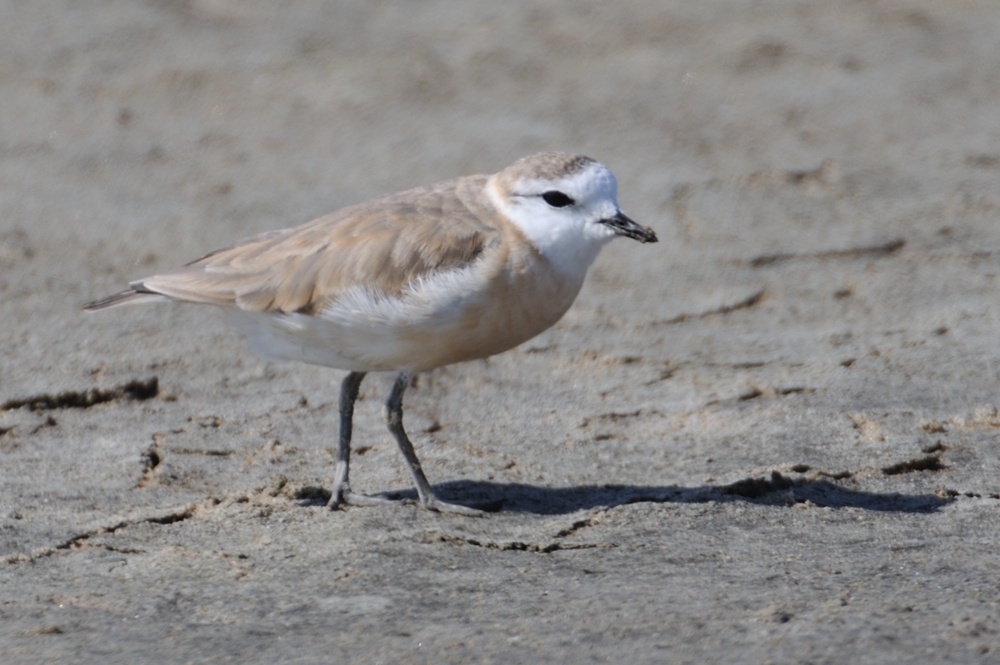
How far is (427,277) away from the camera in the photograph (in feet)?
13.9

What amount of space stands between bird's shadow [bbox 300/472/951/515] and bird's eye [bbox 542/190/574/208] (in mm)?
1050

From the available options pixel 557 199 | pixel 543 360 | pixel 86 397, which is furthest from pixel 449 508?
pixel 86 397

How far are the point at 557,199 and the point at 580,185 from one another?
96 mm

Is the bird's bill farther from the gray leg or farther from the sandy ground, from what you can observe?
the gray leg

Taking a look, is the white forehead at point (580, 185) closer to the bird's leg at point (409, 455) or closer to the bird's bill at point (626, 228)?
the bird's bill at point (626, 228)

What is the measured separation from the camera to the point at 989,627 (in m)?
3.02

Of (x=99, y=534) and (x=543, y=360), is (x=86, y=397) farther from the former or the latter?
(x=543, y=360)

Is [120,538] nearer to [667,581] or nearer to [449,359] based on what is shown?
[449,359]

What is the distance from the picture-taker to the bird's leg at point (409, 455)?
4422 millimetres

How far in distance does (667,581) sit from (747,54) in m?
5.52

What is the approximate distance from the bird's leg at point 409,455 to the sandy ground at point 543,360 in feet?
0.53

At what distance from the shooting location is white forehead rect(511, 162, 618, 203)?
4344 mm

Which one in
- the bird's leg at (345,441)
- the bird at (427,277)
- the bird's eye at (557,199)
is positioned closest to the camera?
the bird at (427,277)

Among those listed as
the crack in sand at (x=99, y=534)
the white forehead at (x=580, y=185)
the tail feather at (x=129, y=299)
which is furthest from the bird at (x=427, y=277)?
the crack in sand at (x=99, y=534)
